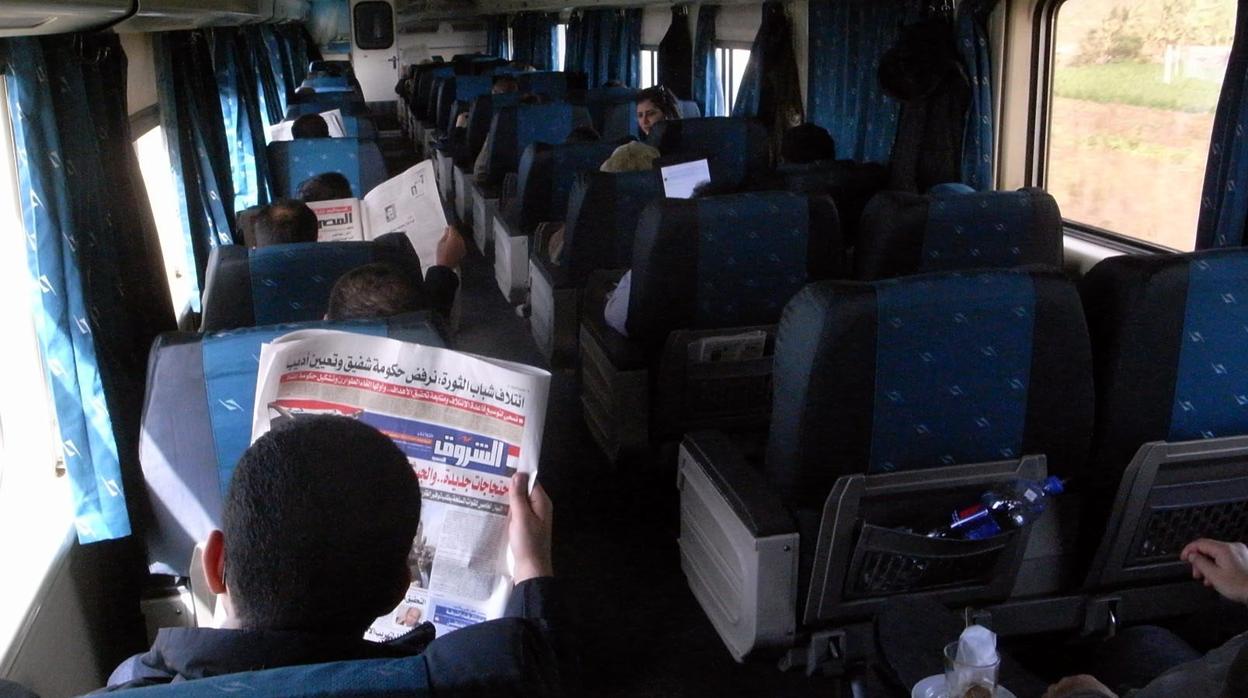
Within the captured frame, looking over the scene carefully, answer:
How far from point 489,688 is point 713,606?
1806mm

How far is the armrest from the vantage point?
2.44 metres

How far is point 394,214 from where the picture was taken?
14.2 ft

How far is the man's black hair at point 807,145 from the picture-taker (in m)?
6.08

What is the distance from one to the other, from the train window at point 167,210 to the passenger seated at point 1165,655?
4.19 m

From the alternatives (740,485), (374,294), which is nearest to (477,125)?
(374,294)

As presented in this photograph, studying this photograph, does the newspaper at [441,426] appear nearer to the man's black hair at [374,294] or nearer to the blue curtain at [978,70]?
the man's black hair at [374,294]

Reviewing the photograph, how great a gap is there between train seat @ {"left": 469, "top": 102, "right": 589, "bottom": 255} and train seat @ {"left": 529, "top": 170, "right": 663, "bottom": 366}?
3058 millimetres

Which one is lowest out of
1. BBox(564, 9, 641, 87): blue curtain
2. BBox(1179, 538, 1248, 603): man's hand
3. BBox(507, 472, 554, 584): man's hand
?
BBox(1179, 538, 1248, 603): man's hand

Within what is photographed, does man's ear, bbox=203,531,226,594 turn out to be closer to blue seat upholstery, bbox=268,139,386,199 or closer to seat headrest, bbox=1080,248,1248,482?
seat headrest, bbox=1080,248,1248,482

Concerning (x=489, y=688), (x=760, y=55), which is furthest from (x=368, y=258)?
(x=760, y=55)

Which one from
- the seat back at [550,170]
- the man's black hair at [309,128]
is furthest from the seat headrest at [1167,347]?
the man's black hair at [309,128]

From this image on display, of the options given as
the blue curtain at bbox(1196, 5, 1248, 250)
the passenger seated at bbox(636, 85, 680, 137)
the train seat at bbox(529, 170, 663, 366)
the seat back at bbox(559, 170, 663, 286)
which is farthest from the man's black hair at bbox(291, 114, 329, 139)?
the blue curtain at bbox(1196, 5, 1248, 250)

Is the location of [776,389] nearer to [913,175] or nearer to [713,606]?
[713,606]

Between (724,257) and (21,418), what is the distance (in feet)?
6.72
